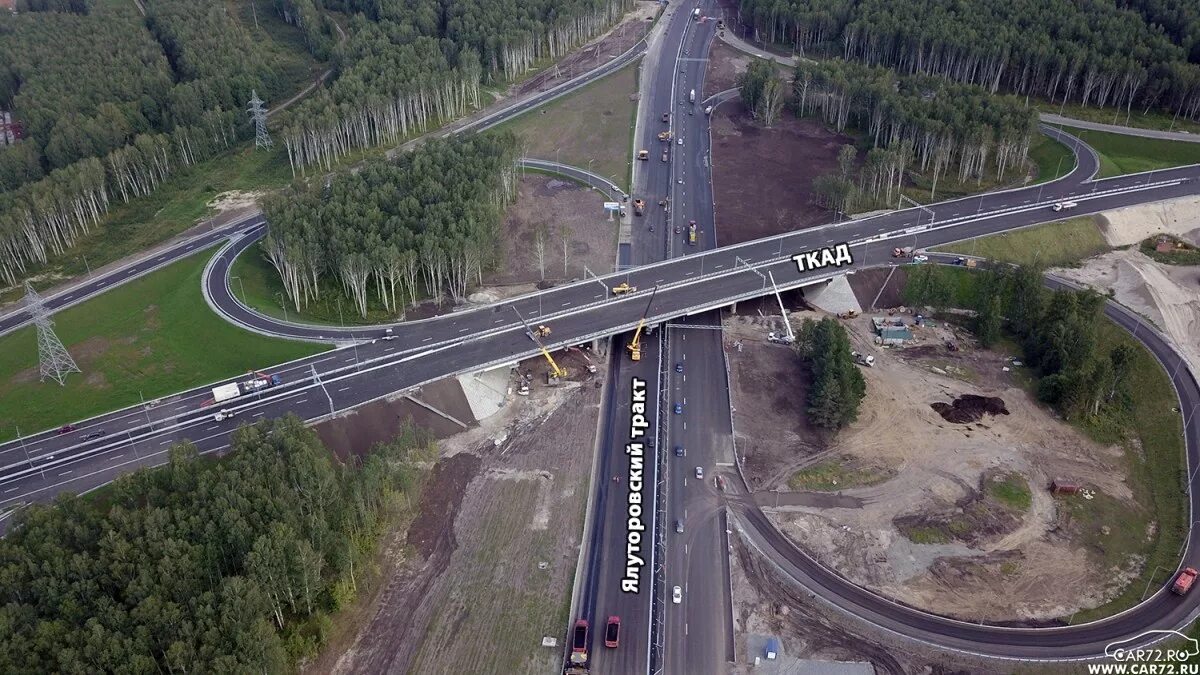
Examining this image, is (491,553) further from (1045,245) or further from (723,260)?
(1045,245)

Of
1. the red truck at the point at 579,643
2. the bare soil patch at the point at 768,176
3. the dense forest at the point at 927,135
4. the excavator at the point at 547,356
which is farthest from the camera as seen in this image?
the dense forest at the point at 927,135

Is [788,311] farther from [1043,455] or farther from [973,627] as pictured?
[973,627]

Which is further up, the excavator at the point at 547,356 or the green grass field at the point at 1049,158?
the green grass field at the point at 1049,158

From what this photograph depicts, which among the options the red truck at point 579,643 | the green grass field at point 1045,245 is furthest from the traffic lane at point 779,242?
the red truck at point 579,643

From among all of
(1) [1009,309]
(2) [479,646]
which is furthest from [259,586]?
(1) [1009,309]

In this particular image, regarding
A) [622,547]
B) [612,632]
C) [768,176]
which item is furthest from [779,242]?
[612,632]

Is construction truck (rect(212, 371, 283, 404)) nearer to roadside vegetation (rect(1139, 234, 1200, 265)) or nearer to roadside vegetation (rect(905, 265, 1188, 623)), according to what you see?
roadside vegetation (rect(905, 265, 1188, 623))

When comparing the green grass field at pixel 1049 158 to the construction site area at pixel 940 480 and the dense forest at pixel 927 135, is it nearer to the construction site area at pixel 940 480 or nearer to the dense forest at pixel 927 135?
the dense forest at pixel 927 135

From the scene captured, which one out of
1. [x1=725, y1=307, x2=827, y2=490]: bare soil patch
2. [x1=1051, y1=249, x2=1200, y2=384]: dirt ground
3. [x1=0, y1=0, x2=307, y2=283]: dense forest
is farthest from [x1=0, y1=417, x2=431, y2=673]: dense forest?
[x1=1051, y1=249, x2=1200, y2=384]: dirt ground
